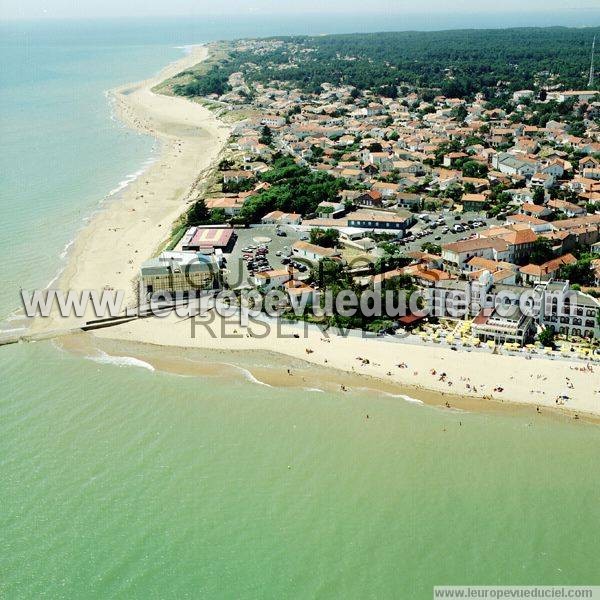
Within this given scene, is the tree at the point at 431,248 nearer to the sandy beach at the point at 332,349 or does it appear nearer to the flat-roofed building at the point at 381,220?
the flat-roofed building at the point at 381,220

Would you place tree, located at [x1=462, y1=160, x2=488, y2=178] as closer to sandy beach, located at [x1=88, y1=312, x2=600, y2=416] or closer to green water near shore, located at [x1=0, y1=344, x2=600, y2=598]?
sandy beach, located at [x1=88, y1=312, x2=600, y2=416]

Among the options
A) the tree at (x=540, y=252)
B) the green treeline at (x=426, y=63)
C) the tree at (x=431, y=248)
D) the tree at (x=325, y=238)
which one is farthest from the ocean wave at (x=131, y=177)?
the green treeline at (x=426, y=63)

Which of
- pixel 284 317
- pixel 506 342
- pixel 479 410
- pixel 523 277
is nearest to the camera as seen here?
pixel 479 410

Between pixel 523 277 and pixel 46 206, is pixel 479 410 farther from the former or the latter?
pixel 46 206

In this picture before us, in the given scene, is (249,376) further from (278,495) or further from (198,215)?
(198,215)

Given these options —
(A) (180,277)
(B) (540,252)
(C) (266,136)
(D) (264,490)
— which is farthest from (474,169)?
(D) (264,490)

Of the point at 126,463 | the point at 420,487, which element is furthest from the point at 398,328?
the point at 126,463
